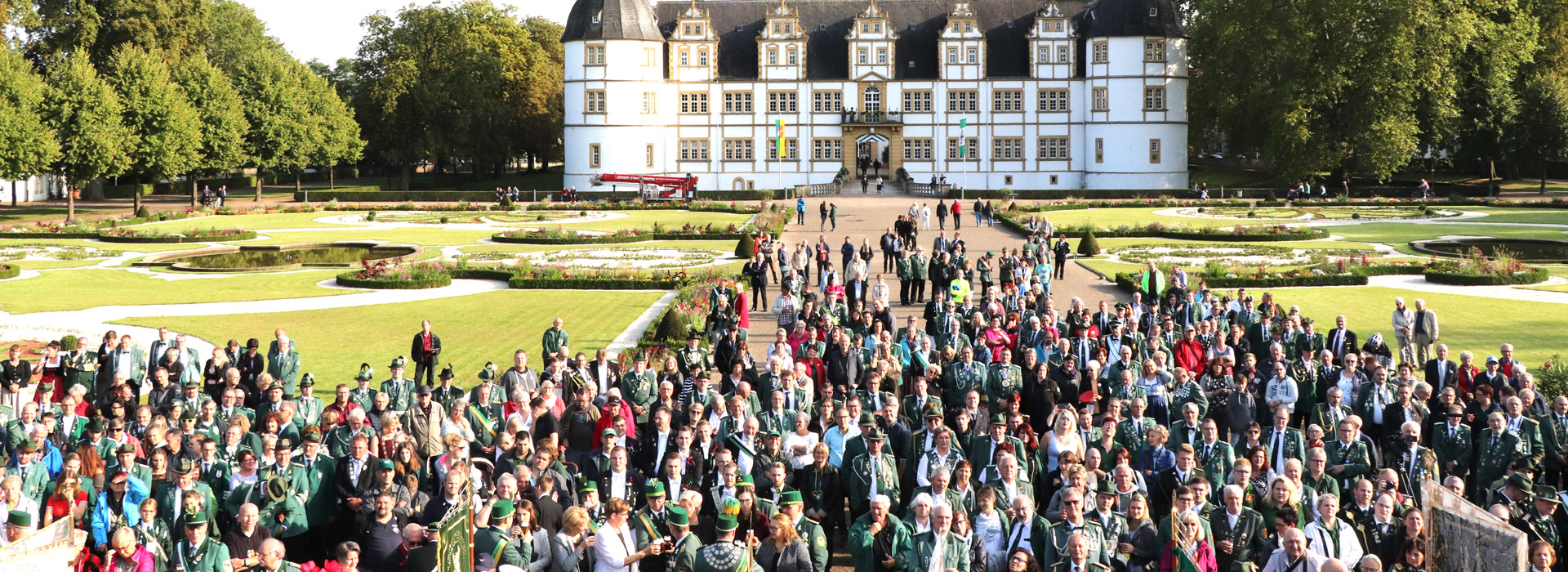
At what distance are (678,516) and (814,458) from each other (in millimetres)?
2356

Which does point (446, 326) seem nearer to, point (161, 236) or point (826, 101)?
point (161, 236)

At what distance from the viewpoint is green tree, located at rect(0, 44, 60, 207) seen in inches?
2124

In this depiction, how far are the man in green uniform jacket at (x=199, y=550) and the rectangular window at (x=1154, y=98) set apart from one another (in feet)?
241

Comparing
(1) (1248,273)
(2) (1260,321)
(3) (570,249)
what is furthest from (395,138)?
(2) (1260,321)

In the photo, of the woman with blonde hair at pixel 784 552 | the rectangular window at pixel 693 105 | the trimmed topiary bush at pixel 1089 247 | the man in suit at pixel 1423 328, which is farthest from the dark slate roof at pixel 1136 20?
the woman with blonde hair at pixel 784 552

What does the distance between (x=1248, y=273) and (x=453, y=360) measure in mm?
19548

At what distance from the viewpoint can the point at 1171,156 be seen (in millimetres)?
78375

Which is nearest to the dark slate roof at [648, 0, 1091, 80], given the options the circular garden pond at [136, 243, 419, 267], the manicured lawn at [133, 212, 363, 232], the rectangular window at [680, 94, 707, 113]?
the rectangular window at [680, 94, 707, 113]

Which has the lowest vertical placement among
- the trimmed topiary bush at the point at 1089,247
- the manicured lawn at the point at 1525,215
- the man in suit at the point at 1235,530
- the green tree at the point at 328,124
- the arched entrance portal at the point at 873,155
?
the man in suit at the point at 1235,530

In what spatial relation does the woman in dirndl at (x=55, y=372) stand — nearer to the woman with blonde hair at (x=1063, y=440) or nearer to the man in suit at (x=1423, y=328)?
the woman with blonde hair at (x=1063, y=440)

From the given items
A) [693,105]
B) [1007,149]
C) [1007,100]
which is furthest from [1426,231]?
[693,105]

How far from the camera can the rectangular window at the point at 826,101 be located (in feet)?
264

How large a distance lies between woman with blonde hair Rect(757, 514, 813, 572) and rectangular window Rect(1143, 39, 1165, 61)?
7204 centimetres

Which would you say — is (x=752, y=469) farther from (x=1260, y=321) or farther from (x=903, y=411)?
(x=1260, y=321)
